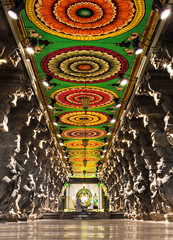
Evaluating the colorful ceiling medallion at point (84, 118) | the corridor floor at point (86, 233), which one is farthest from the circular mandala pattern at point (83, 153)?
the corridor floor at point (86, 233)

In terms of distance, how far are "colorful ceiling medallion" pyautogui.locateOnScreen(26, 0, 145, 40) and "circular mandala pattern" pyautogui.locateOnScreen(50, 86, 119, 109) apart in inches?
155

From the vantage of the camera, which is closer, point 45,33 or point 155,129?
point 45,33

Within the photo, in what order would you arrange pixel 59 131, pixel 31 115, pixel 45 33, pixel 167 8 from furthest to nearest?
1. pixel 59 131
2. pixel 31 115
3. pixel 45 33
4. pixel 167 8

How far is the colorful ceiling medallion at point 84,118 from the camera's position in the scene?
51.1 feet

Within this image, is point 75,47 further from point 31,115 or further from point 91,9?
point 31,115

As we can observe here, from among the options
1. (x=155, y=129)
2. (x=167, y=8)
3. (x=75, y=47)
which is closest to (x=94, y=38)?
(x=75, y=47)

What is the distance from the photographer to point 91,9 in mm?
7305

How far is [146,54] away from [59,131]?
36.0ft

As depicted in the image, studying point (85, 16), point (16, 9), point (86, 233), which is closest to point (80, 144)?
point (85, 16)

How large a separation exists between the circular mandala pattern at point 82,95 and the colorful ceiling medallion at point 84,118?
1373mm

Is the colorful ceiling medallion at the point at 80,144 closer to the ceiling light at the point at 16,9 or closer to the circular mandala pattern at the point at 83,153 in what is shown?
the circular mandala pattern at the point at 83,153

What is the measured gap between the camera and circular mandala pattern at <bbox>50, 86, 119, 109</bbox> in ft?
40.4

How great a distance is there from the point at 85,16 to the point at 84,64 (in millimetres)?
2671

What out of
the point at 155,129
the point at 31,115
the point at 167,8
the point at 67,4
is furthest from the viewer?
the point at 31,115
